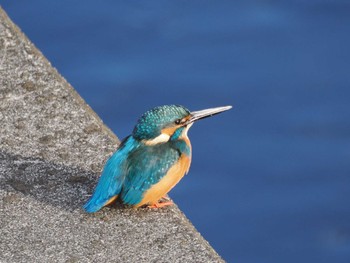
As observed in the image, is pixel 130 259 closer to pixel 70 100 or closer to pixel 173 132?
pixel 173 132

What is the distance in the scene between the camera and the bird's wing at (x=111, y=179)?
14.1 ft

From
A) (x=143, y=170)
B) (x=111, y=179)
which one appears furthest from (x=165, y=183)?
(x=111, y=179)

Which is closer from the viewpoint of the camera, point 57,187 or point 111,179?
point 111,179

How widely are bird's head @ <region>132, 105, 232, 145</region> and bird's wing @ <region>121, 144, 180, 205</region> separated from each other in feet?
0.16

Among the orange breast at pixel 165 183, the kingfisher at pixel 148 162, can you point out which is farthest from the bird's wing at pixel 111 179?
the orange breast at pixel 165 183

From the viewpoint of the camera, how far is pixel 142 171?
4.39m

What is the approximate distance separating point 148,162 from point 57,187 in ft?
1.34

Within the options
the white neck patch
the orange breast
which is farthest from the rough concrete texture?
the white neck patch

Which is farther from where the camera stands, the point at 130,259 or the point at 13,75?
the point at 13,75

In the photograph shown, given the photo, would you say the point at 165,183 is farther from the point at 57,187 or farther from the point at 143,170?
the point at 57,187

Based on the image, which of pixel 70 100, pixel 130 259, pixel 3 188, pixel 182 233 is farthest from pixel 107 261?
pixel 70 100

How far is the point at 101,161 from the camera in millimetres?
4676

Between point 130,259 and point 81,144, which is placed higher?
point 81,144

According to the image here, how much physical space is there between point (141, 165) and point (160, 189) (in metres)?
0.13
